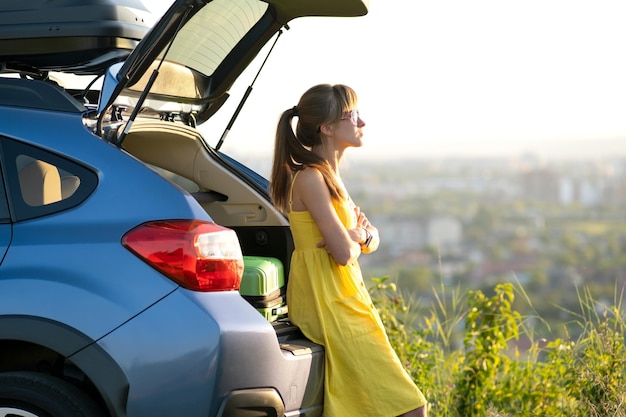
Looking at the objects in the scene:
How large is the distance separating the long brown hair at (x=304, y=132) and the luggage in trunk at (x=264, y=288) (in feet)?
0.82

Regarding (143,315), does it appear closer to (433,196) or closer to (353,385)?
(353,385)

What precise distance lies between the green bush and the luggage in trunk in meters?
1.34

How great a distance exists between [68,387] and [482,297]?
2763 millimetres

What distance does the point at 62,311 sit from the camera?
320cm

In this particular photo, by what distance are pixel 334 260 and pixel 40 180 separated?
3.78ft

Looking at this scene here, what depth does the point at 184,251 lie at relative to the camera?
326cm

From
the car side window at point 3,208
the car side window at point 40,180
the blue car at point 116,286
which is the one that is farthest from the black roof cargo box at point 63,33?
the car side window at point 3,208

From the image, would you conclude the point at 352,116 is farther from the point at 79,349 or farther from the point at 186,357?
the point at 79,349

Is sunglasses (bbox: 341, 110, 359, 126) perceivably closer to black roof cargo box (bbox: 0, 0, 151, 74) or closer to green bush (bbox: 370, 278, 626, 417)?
black roof cargo box (bbox: 0, 0, 151, 74)

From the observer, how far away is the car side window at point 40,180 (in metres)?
3.32

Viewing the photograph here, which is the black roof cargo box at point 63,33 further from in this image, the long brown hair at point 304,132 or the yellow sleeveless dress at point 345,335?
the yellow sleeveless dress at point 345,335

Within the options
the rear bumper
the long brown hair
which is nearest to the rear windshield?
the long brown hair

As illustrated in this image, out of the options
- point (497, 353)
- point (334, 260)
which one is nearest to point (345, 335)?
point (334, 260)

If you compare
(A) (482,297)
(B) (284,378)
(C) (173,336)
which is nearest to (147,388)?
(C) (173,336)
